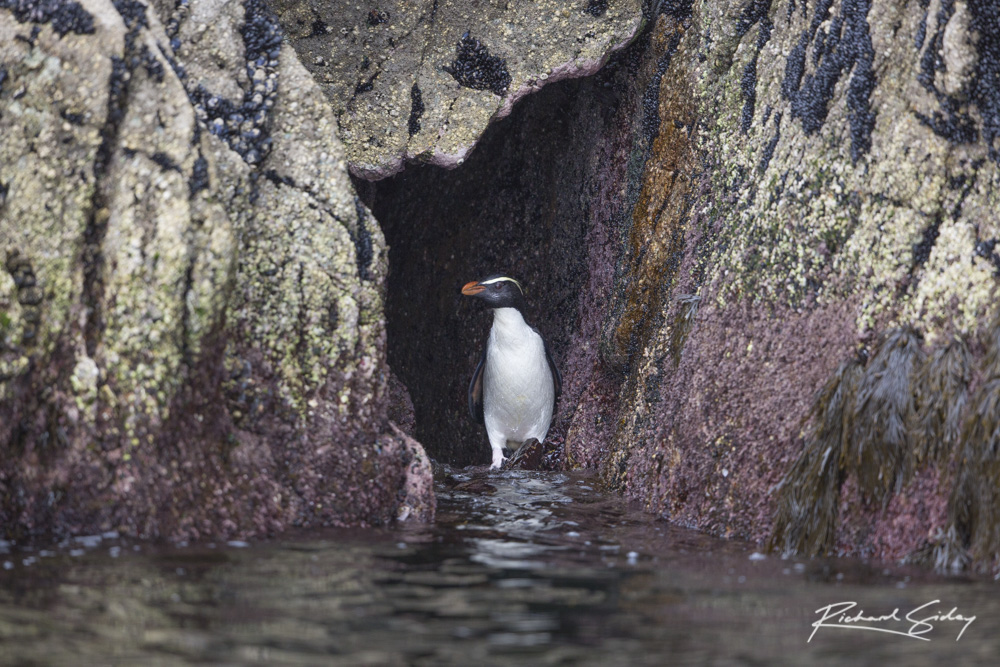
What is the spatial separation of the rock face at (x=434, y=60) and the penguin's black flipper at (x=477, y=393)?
2.31 m

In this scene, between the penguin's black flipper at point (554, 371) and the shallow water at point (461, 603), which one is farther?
the penguin's black flipper at point (554, 371)

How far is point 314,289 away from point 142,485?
4.01 feet

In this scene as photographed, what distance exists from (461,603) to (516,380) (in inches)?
187

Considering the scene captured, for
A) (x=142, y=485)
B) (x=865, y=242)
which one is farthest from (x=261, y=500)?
(x=865, y=242)

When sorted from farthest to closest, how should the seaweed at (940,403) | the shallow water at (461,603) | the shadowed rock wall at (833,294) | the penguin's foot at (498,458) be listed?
the penguin's foot at (498,458) < the shadowed rock wall at (833,294) < the seaweed at (940,403) < the shallow water at (461,603)

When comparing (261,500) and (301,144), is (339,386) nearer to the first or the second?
(261,500)

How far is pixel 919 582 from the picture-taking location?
3.59 m

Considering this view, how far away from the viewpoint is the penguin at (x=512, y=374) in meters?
8.00

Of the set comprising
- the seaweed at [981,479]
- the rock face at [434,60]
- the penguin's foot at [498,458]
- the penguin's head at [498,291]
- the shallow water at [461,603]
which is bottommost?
the penguin's foot at [498,458]

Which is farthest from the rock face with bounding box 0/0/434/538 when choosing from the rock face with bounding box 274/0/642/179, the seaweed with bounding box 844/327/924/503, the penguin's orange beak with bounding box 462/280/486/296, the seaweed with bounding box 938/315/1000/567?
the penguin's orange beak with bounding box 462/280/486/296

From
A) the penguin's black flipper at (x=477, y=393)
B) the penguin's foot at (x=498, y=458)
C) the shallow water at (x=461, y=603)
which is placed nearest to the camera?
the shallow water at (x=461, y=603)

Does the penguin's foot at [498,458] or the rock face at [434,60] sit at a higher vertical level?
the rock face at [434,60]

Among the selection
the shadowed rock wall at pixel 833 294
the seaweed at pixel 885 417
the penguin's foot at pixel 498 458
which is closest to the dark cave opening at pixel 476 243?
the penguin's foot at pixel 498 458

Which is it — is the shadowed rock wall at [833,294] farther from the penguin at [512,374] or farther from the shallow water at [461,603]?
the penguin at [512,374]
